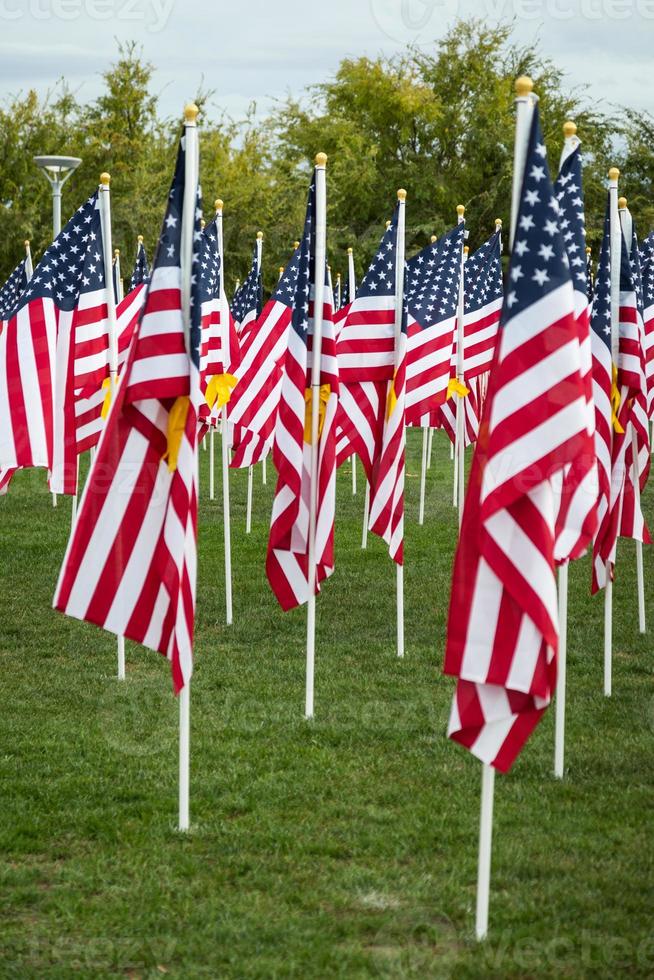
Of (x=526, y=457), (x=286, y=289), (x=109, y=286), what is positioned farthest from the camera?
(x=286, y=289)

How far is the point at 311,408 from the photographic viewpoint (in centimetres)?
841

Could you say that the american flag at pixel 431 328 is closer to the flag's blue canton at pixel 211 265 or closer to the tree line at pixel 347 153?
the flag's blue canton at pixel 211 265

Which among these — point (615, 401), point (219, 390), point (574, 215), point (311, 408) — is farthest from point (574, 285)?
point (219, 390)

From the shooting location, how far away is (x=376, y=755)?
7.75 metres

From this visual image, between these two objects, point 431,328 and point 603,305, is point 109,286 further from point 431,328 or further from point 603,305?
point 431,328

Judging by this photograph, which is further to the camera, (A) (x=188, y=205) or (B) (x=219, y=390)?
(B) (x=219, y=390)

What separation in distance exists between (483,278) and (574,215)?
7.27 meters

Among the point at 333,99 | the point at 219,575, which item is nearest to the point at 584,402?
the point at 219,575

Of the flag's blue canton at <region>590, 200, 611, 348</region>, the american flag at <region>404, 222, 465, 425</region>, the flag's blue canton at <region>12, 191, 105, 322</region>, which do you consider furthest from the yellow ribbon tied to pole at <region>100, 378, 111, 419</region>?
the flag's blue canton at <region>590, 200, 611, 348</region>

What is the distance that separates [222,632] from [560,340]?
21.0 feet

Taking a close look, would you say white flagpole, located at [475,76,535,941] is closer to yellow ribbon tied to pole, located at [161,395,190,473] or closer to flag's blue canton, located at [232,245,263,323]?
yellow ribbon tied to pole, located at [161,395,190,473]

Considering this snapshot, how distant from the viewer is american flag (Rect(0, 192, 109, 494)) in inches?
367

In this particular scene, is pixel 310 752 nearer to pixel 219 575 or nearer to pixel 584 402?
pixel 584 402

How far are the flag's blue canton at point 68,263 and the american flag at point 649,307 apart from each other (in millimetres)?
6373
